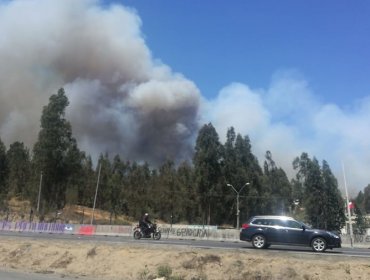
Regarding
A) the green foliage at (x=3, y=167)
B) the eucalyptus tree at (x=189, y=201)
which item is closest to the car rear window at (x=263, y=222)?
the eucalyptus tree at (x=189, y=201)

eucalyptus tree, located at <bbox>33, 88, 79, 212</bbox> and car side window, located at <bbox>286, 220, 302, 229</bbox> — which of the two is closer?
car side window, located at <bbox>286, 220, 302, 229</bbox>

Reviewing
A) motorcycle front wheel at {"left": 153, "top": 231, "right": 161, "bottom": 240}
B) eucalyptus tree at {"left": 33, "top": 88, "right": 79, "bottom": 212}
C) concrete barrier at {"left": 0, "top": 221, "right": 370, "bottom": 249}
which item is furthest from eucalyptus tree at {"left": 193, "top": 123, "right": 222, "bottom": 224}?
motorcycle front wheel at {"left": 153, "top": 231, "right": 161, "bottom": 240}

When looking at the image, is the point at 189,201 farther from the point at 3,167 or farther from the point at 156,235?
the point at 156,235

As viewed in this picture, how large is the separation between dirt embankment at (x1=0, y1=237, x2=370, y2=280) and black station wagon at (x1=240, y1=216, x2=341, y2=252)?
3862 millimetres

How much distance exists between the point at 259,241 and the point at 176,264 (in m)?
7.05

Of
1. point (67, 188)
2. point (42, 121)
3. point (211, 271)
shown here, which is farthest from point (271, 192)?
point (211, 271)

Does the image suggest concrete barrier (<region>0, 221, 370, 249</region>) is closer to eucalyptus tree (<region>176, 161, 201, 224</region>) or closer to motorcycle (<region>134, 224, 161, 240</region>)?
motorcycle (<region>134, 224, 161, 240</region>)

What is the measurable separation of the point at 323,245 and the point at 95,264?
11.2m

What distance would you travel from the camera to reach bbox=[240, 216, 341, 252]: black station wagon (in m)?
23.8

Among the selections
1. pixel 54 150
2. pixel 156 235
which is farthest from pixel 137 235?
pixel 54 150

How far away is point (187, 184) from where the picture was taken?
100 metres

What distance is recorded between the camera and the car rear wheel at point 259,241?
24.8 meters

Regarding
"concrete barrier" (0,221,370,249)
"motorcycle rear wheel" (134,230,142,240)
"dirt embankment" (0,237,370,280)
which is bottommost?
"dirt embankment" (0,237,370,280)

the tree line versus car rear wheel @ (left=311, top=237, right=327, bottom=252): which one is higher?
the tree line
